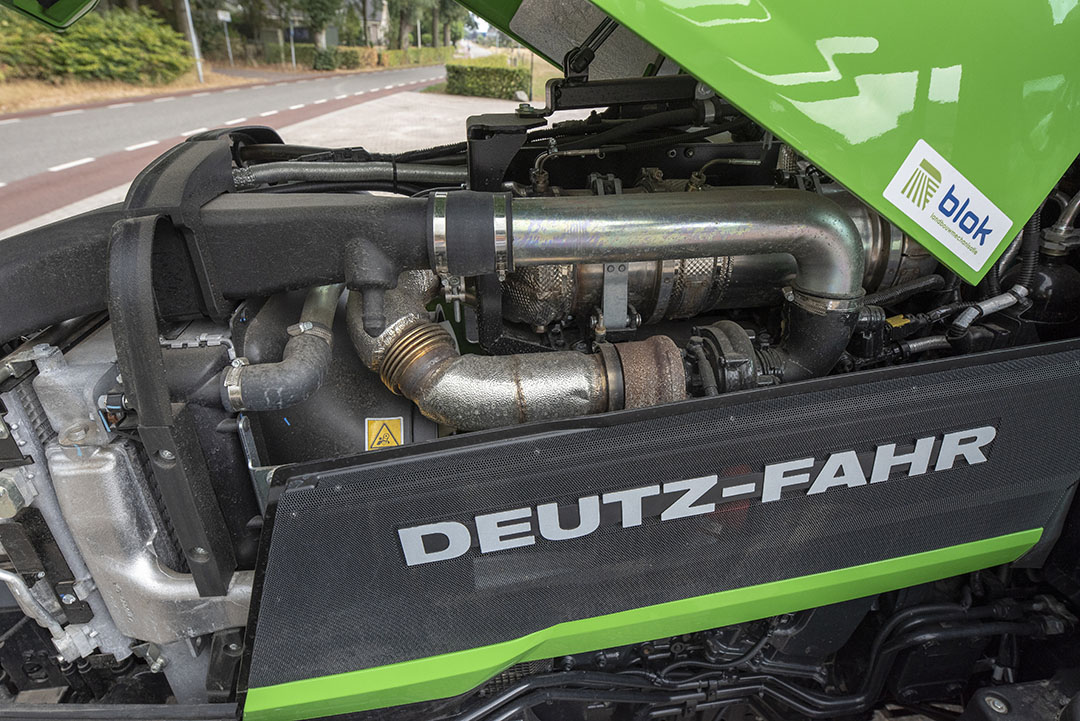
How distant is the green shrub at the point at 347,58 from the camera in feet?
87.3

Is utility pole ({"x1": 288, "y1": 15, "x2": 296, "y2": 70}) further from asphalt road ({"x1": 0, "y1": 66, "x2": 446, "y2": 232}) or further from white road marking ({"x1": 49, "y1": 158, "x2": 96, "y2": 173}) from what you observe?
white road marking ({"x1": 49, "y1": 158, "x2": 96, "y2": 173})

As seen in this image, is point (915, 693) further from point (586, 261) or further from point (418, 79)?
point (418, 79)

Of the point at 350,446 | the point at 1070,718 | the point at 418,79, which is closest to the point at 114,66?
the point at 418,79

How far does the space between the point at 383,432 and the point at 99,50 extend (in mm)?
18473

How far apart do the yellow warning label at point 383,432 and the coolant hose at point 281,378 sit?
29 cm

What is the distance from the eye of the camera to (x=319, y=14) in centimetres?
2761

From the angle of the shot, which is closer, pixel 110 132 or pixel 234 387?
pixel 234 387

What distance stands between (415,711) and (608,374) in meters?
0.77

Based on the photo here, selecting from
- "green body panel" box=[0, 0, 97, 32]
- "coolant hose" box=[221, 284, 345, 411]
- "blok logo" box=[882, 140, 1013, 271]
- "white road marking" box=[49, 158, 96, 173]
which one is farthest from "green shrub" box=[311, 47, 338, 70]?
"blok logo" box=[882, 140, 1013, 271]

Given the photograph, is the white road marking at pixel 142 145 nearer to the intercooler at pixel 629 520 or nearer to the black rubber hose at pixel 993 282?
the intercooler at pixel 629 520

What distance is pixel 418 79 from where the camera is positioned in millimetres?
22422

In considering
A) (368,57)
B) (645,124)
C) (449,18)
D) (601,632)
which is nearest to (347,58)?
(368,57)

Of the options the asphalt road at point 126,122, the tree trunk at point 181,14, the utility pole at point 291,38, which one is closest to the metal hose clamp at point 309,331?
the asphalt road at point 126,122

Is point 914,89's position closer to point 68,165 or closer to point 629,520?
point 629,520
